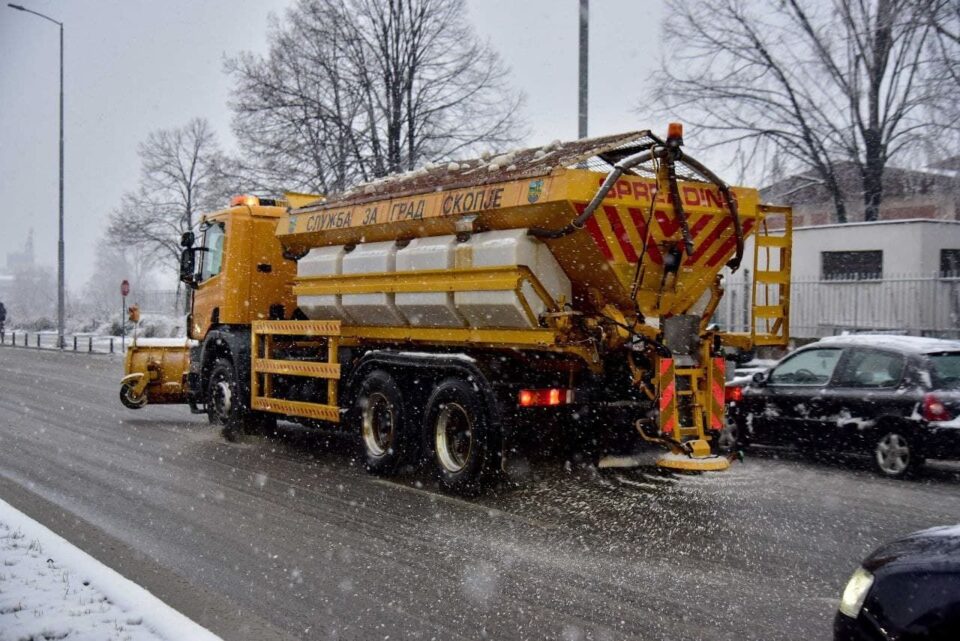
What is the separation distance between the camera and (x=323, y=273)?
36.1ft

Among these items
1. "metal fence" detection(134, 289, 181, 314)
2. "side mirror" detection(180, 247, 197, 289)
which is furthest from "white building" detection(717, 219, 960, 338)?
"metal fence" detection(134, 289, 181, 314)

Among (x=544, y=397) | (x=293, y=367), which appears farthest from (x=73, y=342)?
(x=544, y=397)

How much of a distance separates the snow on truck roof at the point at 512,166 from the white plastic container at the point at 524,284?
543 millimetres

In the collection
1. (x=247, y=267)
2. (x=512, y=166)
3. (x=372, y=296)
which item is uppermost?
(x=512, y=166)

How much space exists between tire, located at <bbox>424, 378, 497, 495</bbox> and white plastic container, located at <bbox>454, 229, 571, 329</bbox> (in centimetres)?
70

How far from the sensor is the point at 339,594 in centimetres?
570

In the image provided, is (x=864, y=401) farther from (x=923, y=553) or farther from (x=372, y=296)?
(x=923, y=553)

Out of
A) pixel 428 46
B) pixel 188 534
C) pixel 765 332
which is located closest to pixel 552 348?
pixel 765 332

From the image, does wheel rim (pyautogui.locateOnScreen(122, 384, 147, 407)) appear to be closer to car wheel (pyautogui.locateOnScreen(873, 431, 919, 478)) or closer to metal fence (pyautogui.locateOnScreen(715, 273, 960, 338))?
metal fence (pyautogui.locateOnScreen(715, 273, 960, 338))

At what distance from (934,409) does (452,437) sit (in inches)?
178

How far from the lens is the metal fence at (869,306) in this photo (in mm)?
18297

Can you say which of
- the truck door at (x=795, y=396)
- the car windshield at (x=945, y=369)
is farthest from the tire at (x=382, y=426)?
Result: the car windshield at (x=945, y=369)

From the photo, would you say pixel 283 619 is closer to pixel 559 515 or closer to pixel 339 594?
pixel 339 594

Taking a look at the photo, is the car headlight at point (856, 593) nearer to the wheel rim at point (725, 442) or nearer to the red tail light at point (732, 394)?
the wheel rim at point (725, 442)
